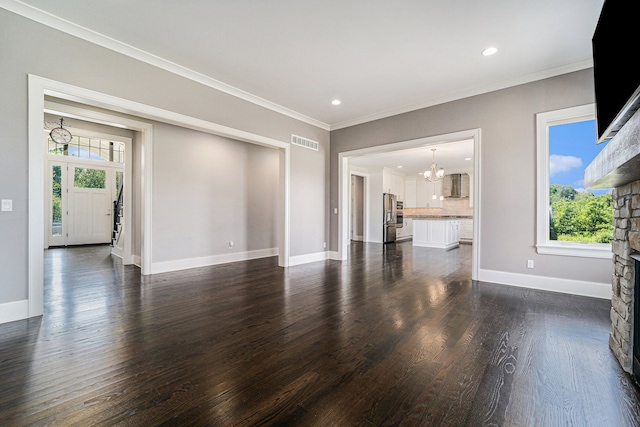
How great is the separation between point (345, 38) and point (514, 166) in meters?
2.99

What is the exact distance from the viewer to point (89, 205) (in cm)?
818

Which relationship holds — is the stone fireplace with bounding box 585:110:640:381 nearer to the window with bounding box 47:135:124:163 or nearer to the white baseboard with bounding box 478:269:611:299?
the white baseboard with bounding box 478:269:611:299

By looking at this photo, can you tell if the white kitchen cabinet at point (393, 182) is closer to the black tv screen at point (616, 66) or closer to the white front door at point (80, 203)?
the black tv screen at point (616, 66)

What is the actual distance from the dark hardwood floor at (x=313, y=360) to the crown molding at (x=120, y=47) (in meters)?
2.97

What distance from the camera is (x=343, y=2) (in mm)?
2594

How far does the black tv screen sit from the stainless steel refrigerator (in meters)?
7.74

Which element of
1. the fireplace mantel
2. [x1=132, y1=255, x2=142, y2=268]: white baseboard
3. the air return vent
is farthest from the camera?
the air return vent

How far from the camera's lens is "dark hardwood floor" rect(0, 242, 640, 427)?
57.9 inches

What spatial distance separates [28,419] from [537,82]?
19.2 feet

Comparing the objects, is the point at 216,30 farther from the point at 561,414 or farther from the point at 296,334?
the point at 561,414

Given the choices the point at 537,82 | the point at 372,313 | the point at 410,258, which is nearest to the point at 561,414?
the point at 372,313

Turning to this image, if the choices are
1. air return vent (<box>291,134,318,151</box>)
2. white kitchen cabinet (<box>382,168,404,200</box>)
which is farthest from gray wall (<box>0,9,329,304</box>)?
white kitchen cabinet (<box>382,168,404,200</box>)

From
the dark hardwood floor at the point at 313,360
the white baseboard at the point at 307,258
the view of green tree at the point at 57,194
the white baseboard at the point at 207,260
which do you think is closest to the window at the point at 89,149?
the view of green tree at the point at 57,194

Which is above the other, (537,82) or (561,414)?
(537,82)
